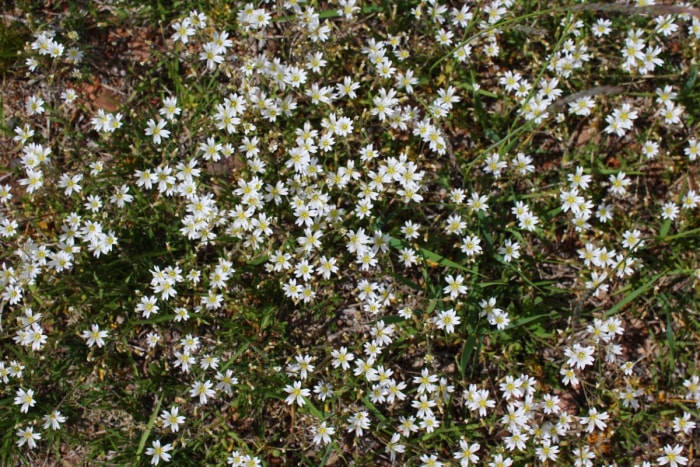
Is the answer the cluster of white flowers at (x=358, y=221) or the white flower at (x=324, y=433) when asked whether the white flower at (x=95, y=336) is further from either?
the white flower at (x=324, y=433)

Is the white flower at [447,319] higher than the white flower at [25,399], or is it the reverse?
the white flower at [447,319]

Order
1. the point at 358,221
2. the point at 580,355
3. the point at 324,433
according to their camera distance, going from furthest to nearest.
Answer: the point at 358,221
the point at 580,355
the point at 324,433

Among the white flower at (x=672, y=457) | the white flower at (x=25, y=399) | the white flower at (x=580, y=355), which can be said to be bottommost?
the white flower at (x=25, y=399)

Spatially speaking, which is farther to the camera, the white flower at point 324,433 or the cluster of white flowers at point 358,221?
the cluster of white flowers at point 358,221

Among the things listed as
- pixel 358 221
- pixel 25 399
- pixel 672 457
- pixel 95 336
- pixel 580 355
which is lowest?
pixel 25 399

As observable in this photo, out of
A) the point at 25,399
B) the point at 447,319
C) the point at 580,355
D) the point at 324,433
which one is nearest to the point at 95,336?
the point at 25,399

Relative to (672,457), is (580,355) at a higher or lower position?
higher

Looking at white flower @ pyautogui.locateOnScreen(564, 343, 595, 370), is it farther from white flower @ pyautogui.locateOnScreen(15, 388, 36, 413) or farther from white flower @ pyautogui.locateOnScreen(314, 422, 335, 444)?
white flower @ pyautogui.locateOnScreen(15, 388, 36, 413)

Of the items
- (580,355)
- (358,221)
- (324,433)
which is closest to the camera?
(324,433)

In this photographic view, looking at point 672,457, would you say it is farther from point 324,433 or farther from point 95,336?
point 95,336

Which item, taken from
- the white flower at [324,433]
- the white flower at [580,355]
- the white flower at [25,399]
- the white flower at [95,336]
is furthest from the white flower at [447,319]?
the white flower at [25,399]

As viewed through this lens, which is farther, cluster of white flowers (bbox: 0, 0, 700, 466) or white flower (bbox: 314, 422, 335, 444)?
cluster of white flowers (bbox: 0, 0, 700, 466)

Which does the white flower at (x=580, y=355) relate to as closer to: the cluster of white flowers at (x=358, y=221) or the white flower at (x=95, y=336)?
the cluster of white flowers at (x=358, y=221)

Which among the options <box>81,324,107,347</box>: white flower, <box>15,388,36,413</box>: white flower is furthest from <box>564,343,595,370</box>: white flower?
<box>15,388,36,413</box>: white flower
